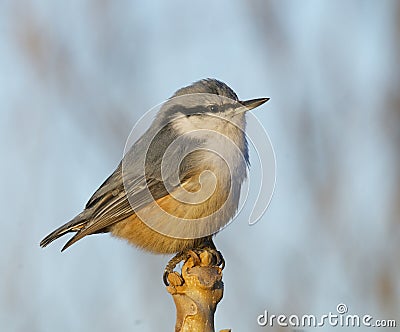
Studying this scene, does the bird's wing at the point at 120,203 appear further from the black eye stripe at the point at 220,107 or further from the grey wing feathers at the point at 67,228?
the black eye stripe at the point at 220,107

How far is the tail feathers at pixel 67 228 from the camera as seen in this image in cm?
351

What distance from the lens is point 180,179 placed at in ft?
11.1

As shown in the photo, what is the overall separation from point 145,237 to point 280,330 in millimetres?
848

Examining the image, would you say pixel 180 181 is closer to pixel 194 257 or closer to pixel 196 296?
pixel 194 257

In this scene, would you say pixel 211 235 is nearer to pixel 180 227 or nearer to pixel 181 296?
pixel 180 227

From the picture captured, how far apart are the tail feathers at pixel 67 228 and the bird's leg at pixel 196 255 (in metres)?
0.57

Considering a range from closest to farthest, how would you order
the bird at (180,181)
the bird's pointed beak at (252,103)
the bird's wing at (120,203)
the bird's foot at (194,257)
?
the bird's foot at (194,257)
the bird at (180,181)
the bird's wing at (120,203)
the bird's pointed beak at (252,103)

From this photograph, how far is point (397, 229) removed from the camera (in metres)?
3.12

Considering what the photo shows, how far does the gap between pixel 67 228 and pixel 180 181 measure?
2.17 ft

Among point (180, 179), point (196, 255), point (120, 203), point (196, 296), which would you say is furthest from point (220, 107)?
point (196, 296)

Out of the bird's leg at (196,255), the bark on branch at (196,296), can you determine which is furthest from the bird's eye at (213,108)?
the bark on branch at (196,296)

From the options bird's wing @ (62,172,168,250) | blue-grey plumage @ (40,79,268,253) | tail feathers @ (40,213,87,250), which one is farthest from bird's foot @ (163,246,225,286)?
tail feathers @ (40,213,87,250)

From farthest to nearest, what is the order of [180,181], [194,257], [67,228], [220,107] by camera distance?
[220,107]
[67,228]
[180,181]
[194,257]

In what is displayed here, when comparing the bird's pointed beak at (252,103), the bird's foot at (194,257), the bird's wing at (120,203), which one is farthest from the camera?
the bird's pointed beak at (252,103)
